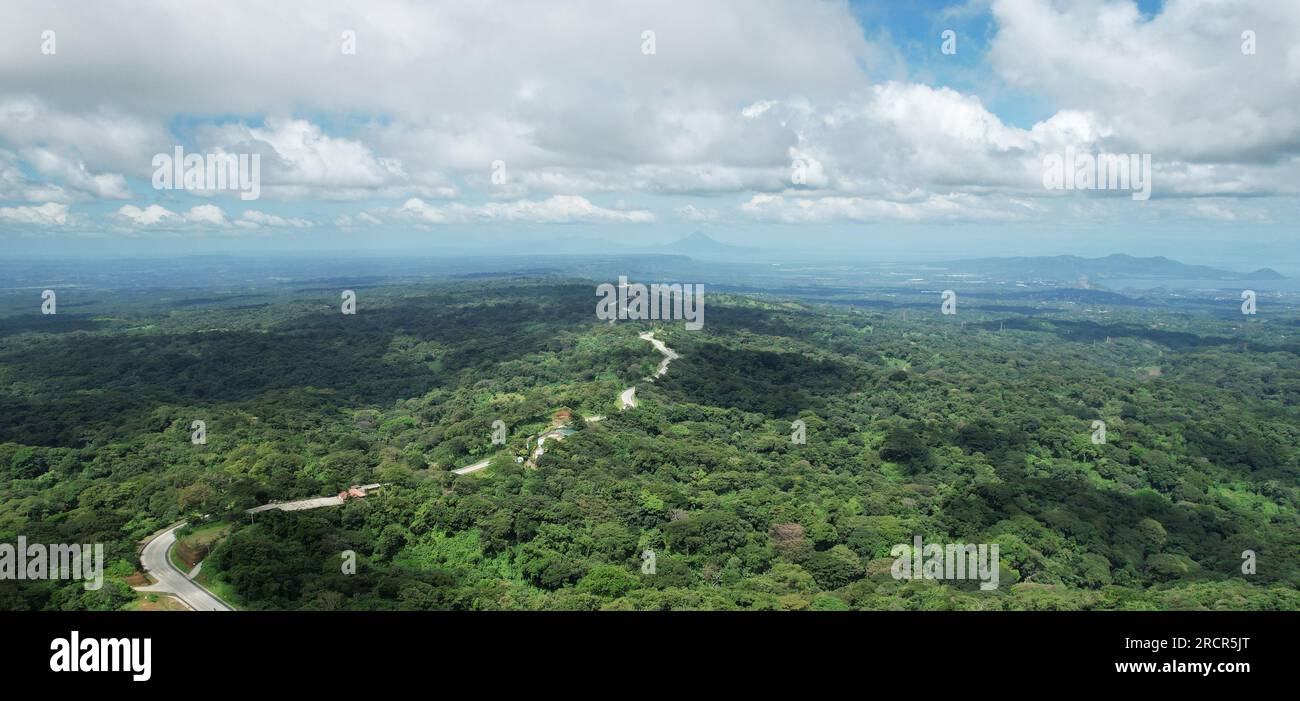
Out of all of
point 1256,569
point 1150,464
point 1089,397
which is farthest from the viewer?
point 1089,397

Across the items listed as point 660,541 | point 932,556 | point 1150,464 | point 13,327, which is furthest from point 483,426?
point 13,327

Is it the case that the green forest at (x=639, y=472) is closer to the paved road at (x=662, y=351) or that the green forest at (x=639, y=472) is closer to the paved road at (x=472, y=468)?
the paved road at (x=472, y=468)

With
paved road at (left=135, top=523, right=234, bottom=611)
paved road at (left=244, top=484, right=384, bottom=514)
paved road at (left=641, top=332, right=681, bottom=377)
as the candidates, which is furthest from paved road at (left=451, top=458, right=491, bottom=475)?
paved road at (left=641, top=332, right=681, bottom=377)

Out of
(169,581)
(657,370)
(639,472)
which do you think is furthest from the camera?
(657,370)

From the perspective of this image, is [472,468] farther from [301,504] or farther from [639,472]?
[301,504]

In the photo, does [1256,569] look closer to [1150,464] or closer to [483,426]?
[1150,464]

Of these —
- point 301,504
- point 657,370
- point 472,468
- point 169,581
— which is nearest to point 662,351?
point 657,370
